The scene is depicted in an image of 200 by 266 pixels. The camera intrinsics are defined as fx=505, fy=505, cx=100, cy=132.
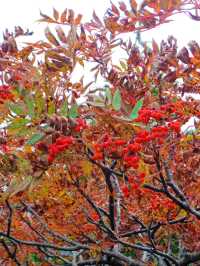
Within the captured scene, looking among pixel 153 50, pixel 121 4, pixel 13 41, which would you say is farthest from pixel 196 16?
pixel 13 41

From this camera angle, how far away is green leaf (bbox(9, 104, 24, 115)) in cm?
200

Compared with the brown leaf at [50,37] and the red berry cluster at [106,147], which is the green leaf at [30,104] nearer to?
the red berry cluster at [106,147]

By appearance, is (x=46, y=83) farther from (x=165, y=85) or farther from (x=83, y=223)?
(x=83, y=223)

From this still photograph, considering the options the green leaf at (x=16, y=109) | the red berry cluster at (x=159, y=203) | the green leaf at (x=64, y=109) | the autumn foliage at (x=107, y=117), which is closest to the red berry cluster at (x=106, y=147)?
the autumn foliage at (x=107, y=117)

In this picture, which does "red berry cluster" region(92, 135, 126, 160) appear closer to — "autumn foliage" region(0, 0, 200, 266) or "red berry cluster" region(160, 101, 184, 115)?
"autumn foliage" region(0, 0, 200, 266)

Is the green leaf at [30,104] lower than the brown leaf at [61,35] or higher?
lower

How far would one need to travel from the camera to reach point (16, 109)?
2.02 meters

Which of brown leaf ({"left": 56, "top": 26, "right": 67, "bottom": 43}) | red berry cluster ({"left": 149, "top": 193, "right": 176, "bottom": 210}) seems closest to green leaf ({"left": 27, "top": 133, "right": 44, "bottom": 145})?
brown leaf ({"left": 56, "top": 26, "right": 67, "bottom": 43})

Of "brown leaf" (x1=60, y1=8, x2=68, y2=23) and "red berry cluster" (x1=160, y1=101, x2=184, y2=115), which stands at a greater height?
"brown leaf" (x1=60, y1=8, x2=68, y2=23)

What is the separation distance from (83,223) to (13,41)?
6.70 feet

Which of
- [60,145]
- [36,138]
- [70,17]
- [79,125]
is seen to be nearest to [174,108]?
[70,17]

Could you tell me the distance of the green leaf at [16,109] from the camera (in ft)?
6.57

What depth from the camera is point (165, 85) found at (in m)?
3.16

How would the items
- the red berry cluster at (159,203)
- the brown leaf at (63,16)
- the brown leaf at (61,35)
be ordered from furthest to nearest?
1. the red berry cluster at (159,203)
2. the brown leaf at (63,16)
3. the brown leaf at (61,35)
